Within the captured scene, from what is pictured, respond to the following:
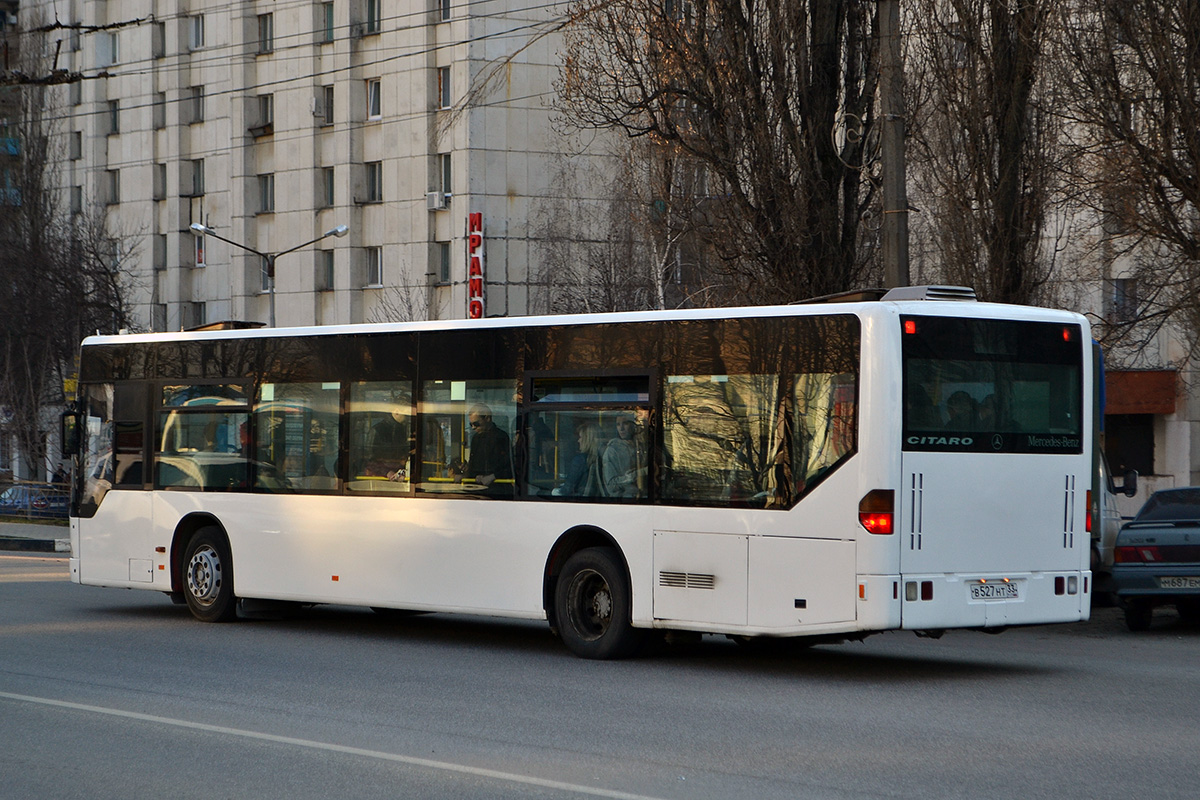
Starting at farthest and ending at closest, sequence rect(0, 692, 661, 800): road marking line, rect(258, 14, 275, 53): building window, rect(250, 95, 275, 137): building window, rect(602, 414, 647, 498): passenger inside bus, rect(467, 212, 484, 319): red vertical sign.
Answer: rect(250, 95, 275, 137): building window, rect(258, 14, 275, 53): building window, rect(467, 212, 484, 319): red vertical sign, rect(602, 414, 647, 498): passenger inside bus, rect(0, 692, 661, 800): road marking line

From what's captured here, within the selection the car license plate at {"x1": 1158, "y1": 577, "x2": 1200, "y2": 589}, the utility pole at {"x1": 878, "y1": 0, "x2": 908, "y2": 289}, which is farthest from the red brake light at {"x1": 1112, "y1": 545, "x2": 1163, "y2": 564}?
the utility pole at {"x1": 878, "y1": 0, "x2": 908, "y2": 289}

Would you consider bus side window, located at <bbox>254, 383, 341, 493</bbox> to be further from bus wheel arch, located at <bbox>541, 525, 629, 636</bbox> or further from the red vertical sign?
the red vertical sign

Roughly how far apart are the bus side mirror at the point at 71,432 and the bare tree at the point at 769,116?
742 cm

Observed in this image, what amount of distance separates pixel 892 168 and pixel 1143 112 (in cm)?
401

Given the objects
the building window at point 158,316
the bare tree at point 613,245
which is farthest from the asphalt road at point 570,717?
the building window at point 158,316

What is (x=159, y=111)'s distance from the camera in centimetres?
5612

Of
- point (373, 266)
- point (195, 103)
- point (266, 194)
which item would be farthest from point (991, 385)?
point (195, 103)

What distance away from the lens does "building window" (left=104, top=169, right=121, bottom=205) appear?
58.2 meters

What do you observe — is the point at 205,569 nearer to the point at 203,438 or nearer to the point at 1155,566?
the point at 203,438

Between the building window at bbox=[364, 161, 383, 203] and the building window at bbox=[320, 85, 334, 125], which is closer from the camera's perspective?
the building window at bbox=[364, 161, 383, 203]

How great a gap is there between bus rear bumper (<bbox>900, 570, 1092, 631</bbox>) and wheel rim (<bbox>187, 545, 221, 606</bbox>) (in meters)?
7.15

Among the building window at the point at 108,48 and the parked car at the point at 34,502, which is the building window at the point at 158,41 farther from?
the parked car at the point at 34,502

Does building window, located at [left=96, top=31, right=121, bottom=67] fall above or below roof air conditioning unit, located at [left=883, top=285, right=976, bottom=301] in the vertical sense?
above

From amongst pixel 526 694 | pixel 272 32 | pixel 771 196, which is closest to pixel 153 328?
pixel 272 32
